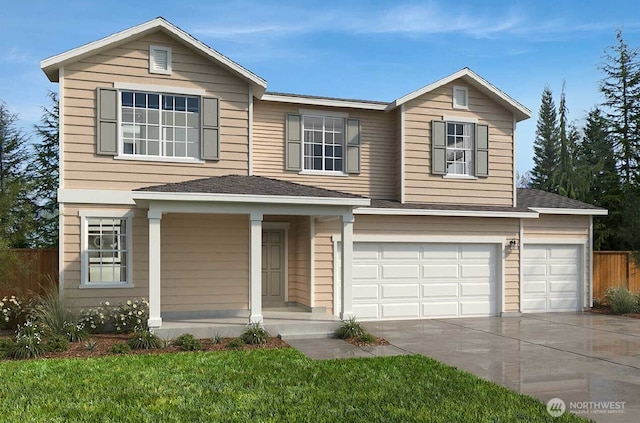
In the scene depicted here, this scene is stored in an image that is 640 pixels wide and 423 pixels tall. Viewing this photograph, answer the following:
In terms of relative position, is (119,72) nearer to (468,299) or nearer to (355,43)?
(355,43)

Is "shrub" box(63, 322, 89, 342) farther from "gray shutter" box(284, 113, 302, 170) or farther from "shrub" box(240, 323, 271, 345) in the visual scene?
"gray shutter" box(284, 113, 302, 170)

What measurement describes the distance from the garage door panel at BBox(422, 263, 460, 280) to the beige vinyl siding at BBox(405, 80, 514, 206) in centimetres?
177

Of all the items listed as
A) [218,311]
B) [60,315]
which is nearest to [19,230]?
[60,315]

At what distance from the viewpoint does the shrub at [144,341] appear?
10.3 meters

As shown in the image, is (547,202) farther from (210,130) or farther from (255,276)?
(210,130)

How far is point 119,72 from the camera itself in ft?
41.0

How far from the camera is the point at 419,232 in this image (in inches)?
581

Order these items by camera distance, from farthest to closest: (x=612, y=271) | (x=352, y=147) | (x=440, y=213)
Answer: (x=612, y=271) < (x=352, y=147) < (x=440, y=213)

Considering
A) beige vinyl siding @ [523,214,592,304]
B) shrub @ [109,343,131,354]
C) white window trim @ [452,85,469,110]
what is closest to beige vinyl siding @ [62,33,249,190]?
shrub @ [109,343,131,354]

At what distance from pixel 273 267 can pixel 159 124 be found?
465 cm

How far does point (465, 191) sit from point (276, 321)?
6.71 m

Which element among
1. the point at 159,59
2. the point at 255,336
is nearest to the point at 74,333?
the point at 255,336

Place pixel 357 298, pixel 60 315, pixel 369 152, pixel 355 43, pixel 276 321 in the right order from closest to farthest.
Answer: pixel 60 315, pixel 276 321, pixel 357 298, pixel 369 152, pixel 355 43

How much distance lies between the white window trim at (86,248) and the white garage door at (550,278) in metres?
10.6
